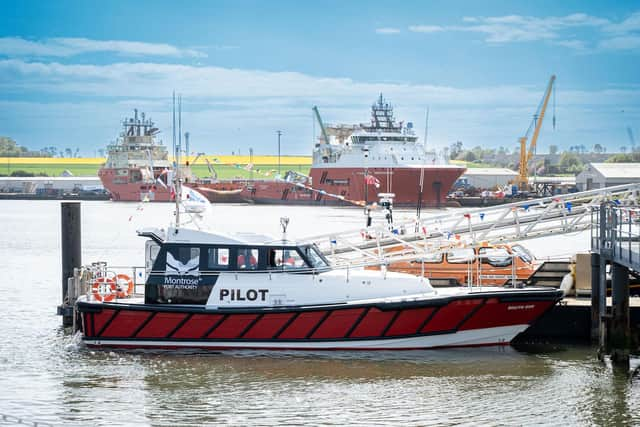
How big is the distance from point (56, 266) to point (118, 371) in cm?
2078

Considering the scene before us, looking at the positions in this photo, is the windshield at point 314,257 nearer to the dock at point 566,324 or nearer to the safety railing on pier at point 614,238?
the dock at point 566,324

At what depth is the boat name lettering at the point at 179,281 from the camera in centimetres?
1977

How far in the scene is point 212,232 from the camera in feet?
65.5

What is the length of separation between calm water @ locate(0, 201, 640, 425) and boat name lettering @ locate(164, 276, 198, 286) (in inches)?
61.8

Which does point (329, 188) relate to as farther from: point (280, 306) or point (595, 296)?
point (595, 296)

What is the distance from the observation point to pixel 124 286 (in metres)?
21.4

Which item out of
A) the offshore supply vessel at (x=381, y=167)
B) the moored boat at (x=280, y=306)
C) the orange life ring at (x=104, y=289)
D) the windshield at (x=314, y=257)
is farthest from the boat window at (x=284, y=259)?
the offshore supply vessel at (x=381, y=167)

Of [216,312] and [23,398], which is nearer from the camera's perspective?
[23,398]

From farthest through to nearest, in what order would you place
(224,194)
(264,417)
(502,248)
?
(224,194) → (502,248) → (264,417)

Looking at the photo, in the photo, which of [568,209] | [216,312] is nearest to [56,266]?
[216,312]

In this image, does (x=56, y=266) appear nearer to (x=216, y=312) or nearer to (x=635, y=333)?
(x=216, y=312)

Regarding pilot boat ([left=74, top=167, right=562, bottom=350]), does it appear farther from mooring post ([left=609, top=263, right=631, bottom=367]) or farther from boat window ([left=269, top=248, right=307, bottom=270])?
mooring post ([left=609, top=263, right=631, bottom=367])

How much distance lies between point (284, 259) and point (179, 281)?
2.32m

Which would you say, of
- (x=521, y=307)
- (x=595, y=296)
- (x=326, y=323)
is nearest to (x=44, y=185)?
(x=326, y=323)
